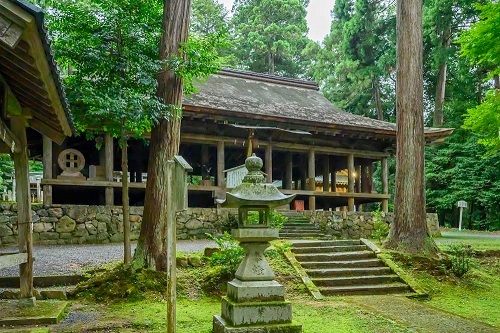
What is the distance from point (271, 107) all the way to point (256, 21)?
17.1m

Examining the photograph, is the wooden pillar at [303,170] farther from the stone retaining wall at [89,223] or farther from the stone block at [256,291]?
the stone block at [256,291]

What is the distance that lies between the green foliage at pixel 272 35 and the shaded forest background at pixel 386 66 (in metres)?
0.07

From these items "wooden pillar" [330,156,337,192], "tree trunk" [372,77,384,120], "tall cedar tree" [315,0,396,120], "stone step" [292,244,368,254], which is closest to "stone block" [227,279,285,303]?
"stone step" [292,244,368,254]

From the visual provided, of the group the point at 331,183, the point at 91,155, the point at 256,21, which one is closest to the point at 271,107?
the point at 331,183

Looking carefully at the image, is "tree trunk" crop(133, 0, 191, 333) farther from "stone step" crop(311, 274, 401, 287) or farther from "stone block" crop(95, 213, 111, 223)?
"stone block" crop(95, 213, 111, 223)

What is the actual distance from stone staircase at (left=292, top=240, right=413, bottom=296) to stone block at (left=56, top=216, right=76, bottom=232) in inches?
239

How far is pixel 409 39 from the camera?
9.27 m

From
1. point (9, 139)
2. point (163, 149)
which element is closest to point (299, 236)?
point (163, 149)

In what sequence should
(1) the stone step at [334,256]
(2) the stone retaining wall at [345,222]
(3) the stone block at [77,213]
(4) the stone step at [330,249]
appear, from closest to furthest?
(1) the stone step at [334,256], (4) the stone step at [330,249], (3) the stone block at [77,213], (2) the stone retaining wall at [345,222]

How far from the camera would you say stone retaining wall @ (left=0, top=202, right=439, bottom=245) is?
34.9 ft

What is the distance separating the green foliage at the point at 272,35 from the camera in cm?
2983

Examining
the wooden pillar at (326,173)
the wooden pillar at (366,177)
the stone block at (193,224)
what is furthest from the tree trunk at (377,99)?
the stone block at (193,224)

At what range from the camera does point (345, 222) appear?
14.0 metres

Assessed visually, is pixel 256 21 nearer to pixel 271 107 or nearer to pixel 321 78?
pixel 321 78
